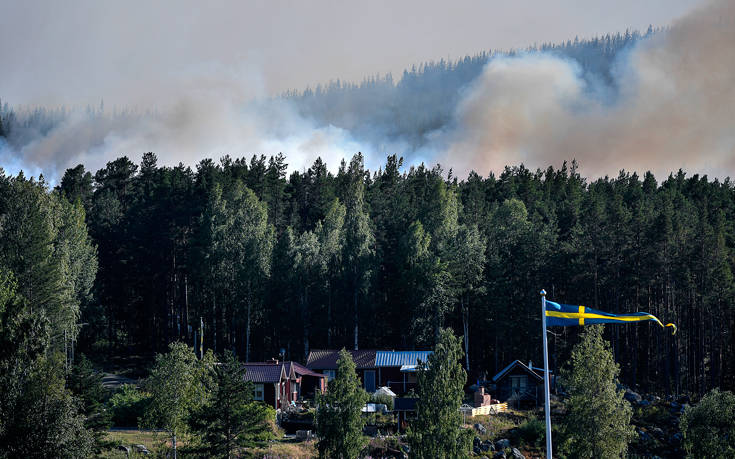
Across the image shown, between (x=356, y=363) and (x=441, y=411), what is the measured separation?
1268 inches

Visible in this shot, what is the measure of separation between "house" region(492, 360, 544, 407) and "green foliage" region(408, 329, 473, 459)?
2898 cm

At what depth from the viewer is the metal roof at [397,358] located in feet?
227

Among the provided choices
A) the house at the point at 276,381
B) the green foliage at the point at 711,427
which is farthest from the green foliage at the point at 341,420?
the green foliage at the point at 711,427

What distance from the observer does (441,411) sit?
38000mm

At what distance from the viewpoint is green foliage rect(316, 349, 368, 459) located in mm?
40719

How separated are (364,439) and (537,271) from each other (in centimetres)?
3734

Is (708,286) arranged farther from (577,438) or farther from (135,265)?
(135,265)

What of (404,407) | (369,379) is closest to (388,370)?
(369,379)

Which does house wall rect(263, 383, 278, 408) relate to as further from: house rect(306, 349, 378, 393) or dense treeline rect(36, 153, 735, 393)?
dense treeline rect(36, 153, 735, 393)

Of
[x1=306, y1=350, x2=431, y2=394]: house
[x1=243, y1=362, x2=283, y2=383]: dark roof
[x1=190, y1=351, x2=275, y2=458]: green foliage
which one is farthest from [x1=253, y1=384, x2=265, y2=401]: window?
[x1=190, y1=351, x2=275, y2=458]: green foliage

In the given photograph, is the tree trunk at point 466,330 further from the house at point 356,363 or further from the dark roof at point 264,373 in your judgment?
the dark roof at point 264,373

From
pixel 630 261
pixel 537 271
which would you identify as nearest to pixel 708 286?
pixel 630 261

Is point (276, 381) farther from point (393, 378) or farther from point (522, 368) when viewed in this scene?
point (522, 368)

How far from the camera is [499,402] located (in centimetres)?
6600
